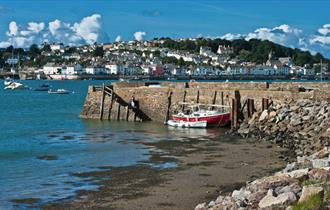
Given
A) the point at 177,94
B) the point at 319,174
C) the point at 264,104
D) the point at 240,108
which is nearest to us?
the point at 319,174

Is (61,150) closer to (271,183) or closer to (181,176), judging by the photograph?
(181,176)

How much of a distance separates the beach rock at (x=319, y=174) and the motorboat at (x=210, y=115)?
68.3 ft

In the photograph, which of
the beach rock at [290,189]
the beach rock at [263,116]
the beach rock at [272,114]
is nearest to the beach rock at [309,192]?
the beach rock at [290,189]

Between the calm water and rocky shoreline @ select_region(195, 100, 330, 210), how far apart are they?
3341mm

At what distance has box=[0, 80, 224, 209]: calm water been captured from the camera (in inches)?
701

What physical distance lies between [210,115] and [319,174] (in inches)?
836

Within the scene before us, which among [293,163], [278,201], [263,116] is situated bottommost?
[293,163]

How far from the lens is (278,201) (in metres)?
11.0

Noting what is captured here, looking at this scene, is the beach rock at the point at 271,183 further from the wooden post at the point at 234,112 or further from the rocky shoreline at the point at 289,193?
the wooden post at the point at 234,112

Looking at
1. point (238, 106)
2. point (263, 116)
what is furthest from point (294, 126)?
point (238, 106)

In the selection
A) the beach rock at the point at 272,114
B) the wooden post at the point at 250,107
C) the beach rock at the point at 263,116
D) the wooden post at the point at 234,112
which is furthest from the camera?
the wooden post at the point at 250,107

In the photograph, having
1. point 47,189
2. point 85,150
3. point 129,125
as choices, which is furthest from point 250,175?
point 129,125

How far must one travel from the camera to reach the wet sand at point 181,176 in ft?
51.0

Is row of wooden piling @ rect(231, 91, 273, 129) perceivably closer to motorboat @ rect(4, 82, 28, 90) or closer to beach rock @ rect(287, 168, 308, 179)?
beach rock @ rect(287, 168, 308, 179)
